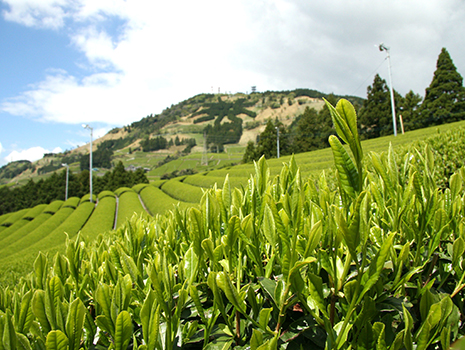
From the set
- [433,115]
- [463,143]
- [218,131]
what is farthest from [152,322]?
[218,131]

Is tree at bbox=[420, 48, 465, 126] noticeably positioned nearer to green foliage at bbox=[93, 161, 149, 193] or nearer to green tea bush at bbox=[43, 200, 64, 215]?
green foliage at bbox=[93, 161, 149, 193]

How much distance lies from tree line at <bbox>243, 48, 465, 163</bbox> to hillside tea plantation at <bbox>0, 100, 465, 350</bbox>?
2718 cm

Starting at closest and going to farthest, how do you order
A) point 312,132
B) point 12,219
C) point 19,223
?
point 19,223 < point 12,219 < point 312,132

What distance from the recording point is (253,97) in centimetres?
14562

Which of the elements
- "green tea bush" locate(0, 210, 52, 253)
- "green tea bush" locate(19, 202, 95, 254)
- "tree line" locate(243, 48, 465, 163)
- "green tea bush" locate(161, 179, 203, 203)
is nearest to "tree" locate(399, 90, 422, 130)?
"tree line" locate(243, 48, 465, 163)

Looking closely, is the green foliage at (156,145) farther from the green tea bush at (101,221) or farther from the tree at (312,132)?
the green tea bush at (101,221)

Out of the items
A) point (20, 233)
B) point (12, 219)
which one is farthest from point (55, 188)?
point (20, 233)

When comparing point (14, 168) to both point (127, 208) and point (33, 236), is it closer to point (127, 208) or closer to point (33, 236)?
point (33, 236)

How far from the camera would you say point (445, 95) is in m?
31.3

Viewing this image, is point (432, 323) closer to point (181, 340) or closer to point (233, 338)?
point (233, 338)

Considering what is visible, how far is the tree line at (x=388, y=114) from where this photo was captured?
31.1 meters

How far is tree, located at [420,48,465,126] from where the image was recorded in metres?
30.6

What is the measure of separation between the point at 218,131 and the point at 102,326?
106918 millimetres

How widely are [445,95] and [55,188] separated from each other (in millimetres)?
58882
